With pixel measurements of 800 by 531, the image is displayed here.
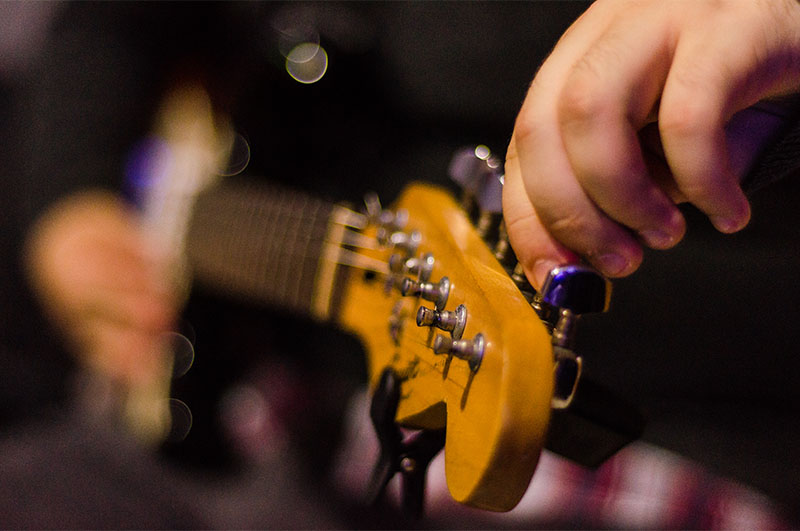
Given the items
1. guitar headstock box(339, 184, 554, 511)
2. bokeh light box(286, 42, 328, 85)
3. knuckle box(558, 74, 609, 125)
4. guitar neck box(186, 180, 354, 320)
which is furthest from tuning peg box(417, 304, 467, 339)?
bokeh light box(286, 42, 328, 85)

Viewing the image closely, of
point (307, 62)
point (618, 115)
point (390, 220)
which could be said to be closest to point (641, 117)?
point (618, 115)

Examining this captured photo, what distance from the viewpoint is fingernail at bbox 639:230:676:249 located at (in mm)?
239

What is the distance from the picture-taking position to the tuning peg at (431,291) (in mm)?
315

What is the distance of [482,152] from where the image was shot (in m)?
0.38

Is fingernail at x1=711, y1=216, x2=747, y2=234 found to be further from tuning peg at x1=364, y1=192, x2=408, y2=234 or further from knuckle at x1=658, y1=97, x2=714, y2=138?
tuning peg at x1=364, y1=192, x2=408, y2=234

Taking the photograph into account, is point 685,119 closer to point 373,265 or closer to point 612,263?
point 612,263

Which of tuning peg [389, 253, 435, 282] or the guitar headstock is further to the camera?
tuning peg [389, 253, 435, 282]

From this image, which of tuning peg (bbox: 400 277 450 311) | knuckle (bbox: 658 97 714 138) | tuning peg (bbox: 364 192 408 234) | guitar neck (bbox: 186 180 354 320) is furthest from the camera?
guitar neck (bbox: 186 180 354 320)

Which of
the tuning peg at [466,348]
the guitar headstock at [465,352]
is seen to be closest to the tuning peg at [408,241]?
the guitar headstock at [465,352]

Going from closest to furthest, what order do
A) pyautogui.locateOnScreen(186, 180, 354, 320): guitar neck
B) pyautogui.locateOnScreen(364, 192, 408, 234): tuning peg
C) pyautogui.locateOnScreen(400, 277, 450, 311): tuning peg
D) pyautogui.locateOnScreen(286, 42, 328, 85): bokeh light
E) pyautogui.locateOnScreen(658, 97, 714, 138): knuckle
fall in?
pyautogui.locateOnScreen(658, 97, 714, 138): knuckle
pyautogui.locateOnScreen(400, 277, 450, 311): tuning peg
pyautogui.locateOnScreen(364, 192, 408, 234): tuning peg
pyautogui.locateOnScreen(186, 180, 354, 320): guitar neck
pyautogui.locateOnScreen(286, 42, 328, 85): bokeh light

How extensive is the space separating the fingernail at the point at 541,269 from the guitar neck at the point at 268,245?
323 mm

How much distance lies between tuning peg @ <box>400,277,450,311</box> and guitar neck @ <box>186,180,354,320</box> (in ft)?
0.77

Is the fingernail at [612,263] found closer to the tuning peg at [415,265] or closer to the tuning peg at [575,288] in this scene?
the tuning peg at [575,288]

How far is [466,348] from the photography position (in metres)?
0.26
